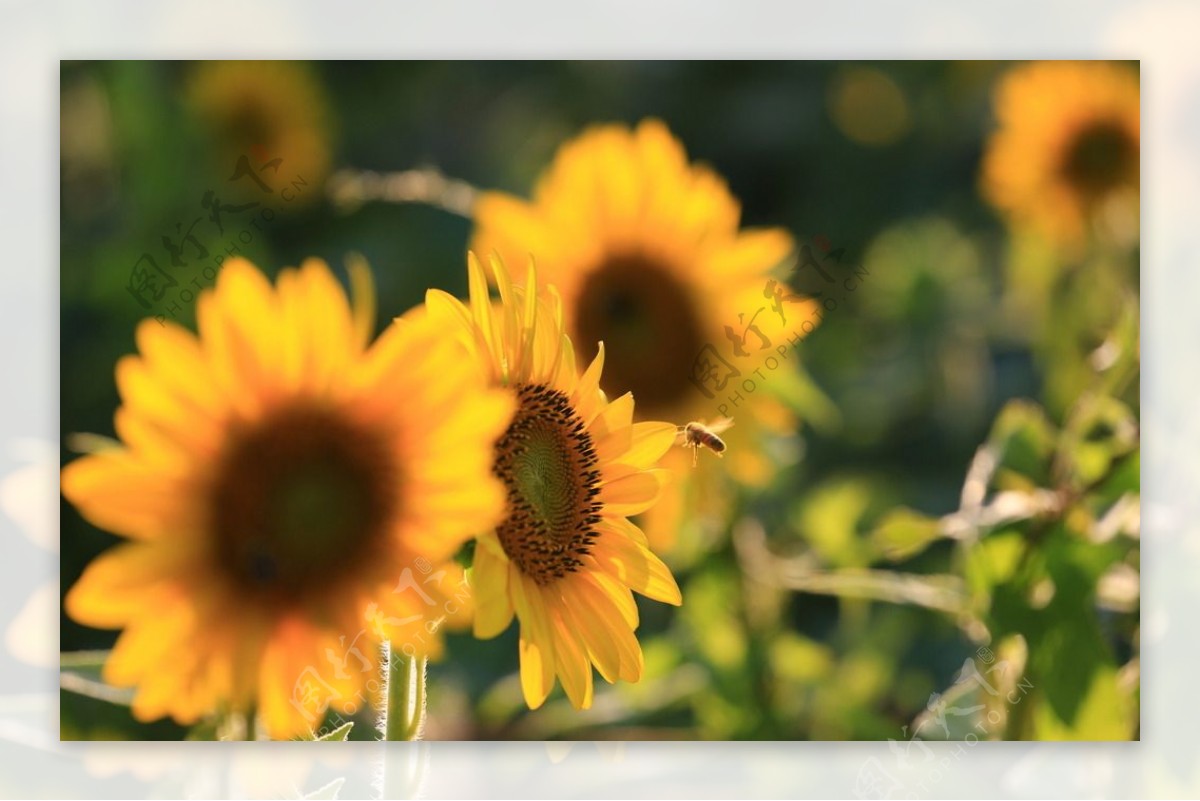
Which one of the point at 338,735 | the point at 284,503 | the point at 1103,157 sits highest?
the point at 1103,157

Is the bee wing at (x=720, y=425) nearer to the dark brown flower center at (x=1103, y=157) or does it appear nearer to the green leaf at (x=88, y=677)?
the dark brown flower center at (x=1103, y=157)

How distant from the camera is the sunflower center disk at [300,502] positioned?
1.14m

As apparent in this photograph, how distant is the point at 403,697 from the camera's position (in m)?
1.18

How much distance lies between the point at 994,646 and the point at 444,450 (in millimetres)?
602

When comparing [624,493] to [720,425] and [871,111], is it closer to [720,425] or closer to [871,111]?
[720,425]

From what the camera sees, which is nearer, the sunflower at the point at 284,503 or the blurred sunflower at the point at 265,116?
the sunflower at the point at 284,503

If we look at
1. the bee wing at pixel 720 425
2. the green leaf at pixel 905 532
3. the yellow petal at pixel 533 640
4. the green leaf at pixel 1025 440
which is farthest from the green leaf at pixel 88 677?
the green leaf at pixel 1025 440

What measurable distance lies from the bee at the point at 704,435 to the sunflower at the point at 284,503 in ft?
0.78

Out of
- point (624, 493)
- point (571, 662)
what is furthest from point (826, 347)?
point (571, 662)

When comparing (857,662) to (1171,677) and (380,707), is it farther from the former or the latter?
(380,707)

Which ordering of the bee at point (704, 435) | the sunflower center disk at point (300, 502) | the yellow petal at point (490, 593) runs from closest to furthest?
the yellow petal at point (490, 593) < the sunflower center disk at point (300, 502) < the bee at point (704, 435)

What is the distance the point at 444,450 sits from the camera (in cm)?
115

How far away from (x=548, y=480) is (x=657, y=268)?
11.3 inches

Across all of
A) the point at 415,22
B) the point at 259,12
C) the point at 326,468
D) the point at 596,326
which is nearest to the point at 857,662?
the point at 596,326
